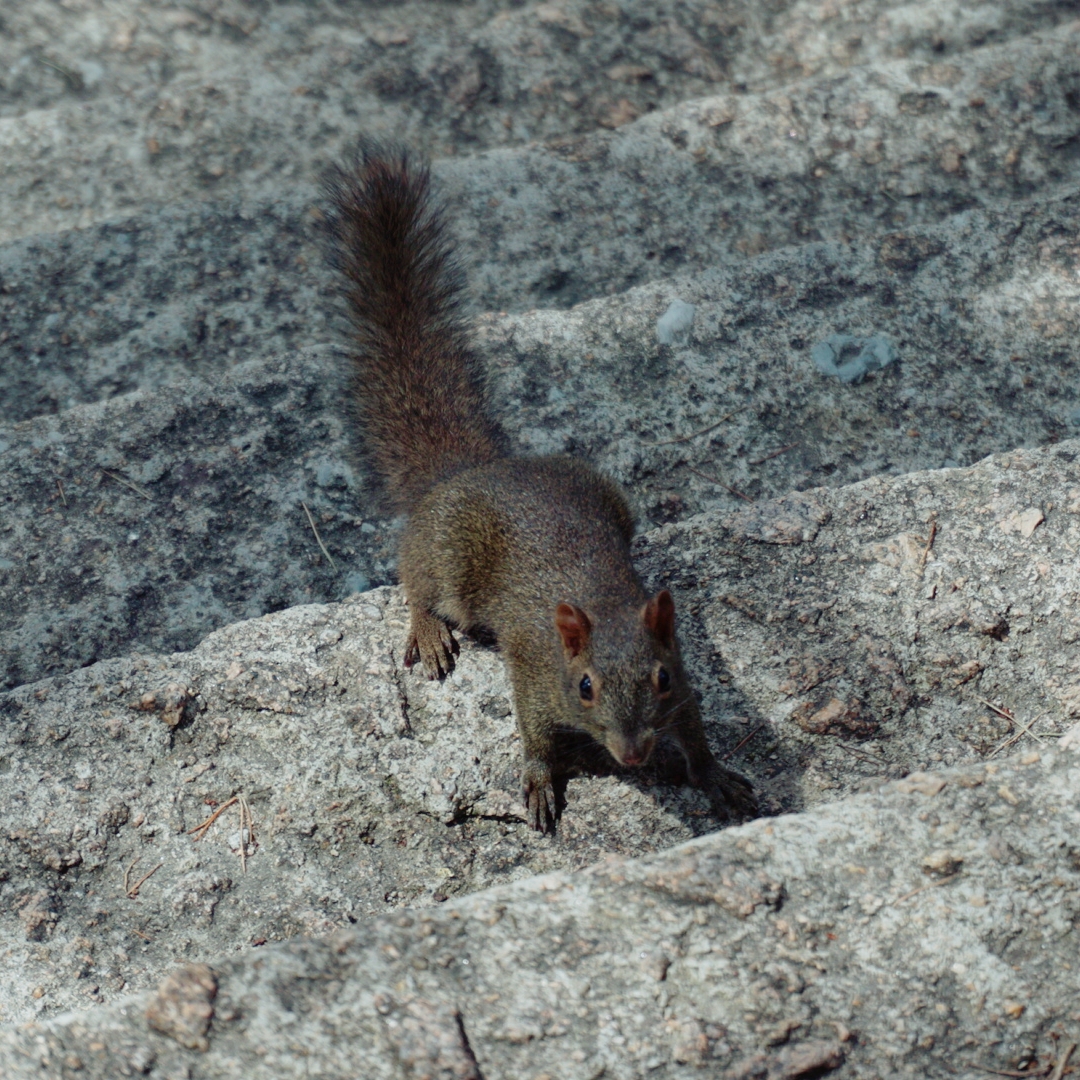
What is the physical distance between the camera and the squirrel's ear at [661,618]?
2.61 meters

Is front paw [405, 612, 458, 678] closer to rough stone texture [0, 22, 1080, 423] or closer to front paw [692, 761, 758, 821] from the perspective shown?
front paw [692, 761, 758, 821]

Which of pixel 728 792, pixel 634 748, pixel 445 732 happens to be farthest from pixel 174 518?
pixel 728 792

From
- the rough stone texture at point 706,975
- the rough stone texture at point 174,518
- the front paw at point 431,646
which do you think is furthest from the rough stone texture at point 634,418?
the rough stone texture at point 706,975

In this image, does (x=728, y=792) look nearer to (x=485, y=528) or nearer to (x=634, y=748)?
(x=634, y=748)

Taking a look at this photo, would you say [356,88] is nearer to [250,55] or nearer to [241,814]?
[250,55]

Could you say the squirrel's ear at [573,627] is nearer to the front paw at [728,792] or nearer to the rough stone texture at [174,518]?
the front paw at [728,792]

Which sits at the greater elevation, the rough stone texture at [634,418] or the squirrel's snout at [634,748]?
the rough stone texture at [634,418]

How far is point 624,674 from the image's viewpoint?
269 cm

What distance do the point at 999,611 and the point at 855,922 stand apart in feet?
3.37

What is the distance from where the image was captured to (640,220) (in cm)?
426

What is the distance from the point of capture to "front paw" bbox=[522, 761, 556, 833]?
255cm

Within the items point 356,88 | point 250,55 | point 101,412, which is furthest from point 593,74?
point 101,412

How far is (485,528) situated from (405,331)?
863mm

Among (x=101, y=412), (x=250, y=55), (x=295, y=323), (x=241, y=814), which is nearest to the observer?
(x=241, y=814)
